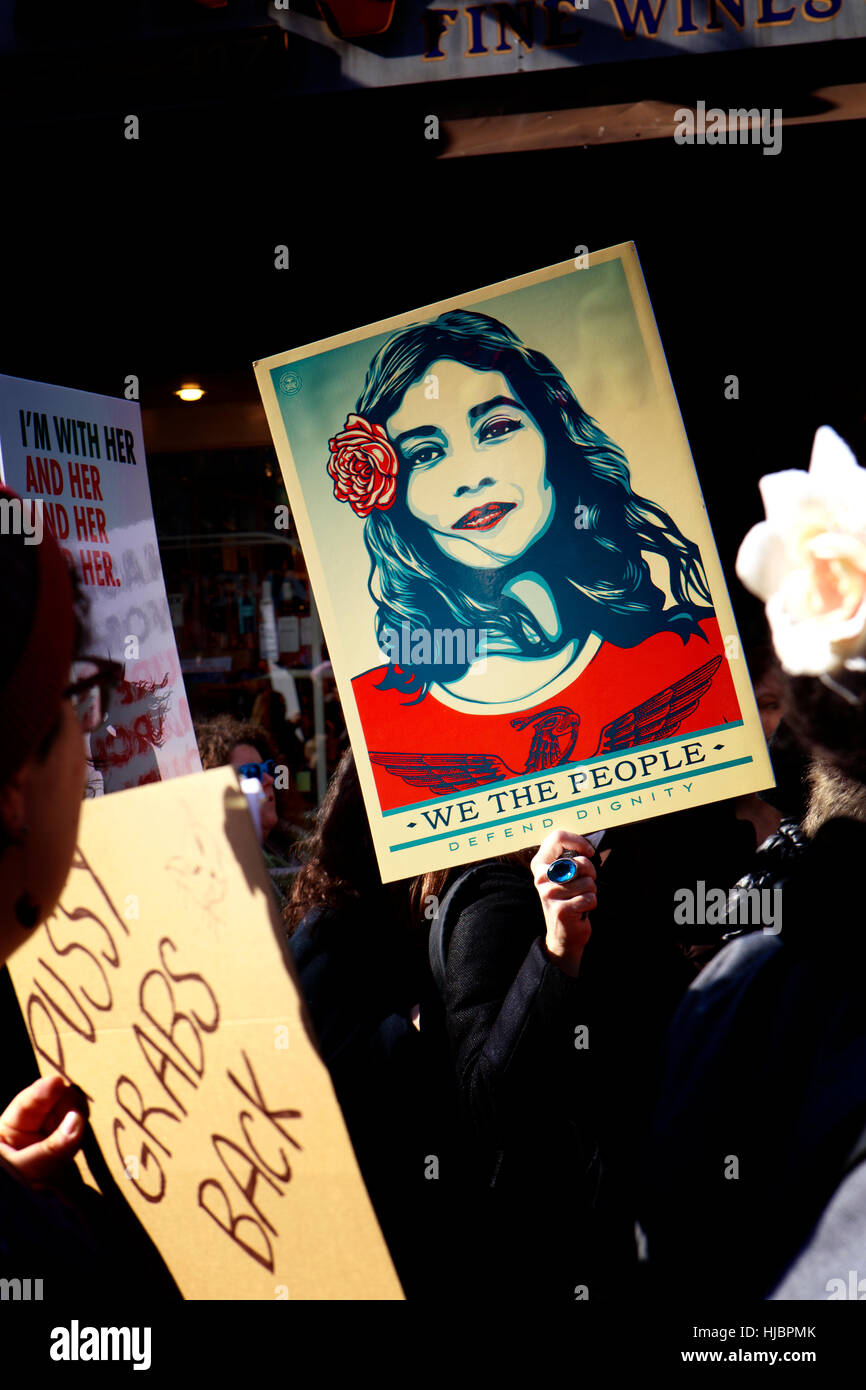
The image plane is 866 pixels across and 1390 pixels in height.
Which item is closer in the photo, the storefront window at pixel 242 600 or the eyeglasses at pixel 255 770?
the eyeglasses at pixel 255 770

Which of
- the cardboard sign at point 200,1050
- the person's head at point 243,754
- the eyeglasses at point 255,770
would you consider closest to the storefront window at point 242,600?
the person's head at point 243,754

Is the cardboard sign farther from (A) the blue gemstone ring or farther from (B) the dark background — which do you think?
(B) the dark background

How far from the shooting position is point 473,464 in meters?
1.25

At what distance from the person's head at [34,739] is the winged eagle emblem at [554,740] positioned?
47cm

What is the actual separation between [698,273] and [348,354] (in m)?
1.71

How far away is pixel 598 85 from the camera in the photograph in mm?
2311

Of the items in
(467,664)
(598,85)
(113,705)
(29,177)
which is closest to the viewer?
(467,664)

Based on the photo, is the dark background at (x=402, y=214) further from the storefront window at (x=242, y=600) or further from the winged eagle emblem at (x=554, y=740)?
the winged eagle emblem at (x=554, y=740)

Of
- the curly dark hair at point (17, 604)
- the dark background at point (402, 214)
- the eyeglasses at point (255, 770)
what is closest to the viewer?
the curly dark hair at point (17, 604)

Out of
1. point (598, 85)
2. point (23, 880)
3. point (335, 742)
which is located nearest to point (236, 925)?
point (23, 880)

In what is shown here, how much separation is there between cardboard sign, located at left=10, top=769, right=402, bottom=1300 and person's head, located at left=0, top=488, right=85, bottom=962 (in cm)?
16

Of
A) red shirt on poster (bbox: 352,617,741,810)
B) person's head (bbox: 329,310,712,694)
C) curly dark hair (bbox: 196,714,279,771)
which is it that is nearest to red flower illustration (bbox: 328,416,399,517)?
person's head (bbox: 329,310,712,694)

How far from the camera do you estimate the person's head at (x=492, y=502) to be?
122cm
